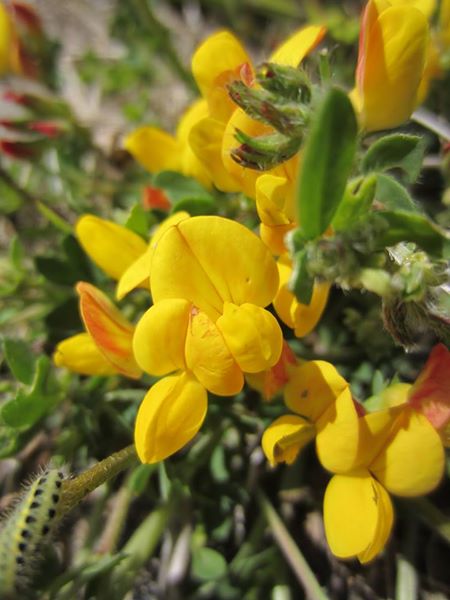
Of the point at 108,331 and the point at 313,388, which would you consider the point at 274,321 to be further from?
the point at 108,331

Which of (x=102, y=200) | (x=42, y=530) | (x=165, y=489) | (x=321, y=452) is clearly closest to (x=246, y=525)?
(x=165, y=489)

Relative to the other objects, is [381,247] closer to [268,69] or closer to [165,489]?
[268,69]

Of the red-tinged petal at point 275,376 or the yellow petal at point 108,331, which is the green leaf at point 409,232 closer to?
the red-tinged petal at point 275,376

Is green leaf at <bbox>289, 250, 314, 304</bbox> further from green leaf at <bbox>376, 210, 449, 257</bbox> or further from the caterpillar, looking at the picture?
the caterpillar

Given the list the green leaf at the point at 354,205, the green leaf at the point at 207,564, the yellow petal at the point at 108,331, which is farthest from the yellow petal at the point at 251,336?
the green leaf at the point at 207,564

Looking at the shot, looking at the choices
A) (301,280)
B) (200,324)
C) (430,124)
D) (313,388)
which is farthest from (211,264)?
(430,124)

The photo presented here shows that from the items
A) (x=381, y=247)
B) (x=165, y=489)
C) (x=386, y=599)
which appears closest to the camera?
(x=381, y=247)
